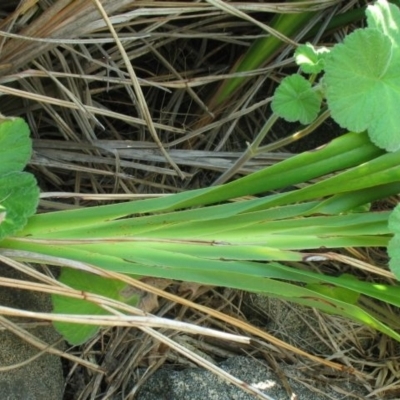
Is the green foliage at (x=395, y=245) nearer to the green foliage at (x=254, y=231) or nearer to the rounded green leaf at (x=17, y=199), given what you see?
the green foliage at (x=254, y=231)

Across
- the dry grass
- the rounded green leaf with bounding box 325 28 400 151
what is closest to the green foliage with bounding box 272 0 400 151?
the rounded green leaf with bounding box 325 28 400 151

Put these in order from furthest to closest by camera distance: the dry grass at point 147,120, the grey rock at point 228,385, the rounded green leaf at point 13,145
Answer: the grey rock at point 228,385, the dry grass at point 147,120, the rounded green leaf at point 13,145

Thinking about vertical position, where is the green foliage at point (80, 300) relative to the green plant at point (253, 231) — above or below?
below

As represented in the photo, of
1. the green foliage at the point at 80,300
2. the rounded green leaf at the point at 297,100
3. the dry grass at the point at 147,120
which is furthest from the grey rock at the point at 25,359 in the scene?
the rounded green leaf at the point at 297,100

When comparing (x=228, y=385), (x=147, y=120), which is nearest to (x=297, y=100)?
(x=147, y=120)

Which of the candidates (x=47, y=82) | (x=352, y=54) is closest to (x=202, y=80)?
(x=47, y=82)

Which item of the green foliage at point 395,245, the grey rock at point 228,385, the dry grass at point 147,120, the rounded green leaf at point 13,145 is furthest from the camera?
the grey rock at point 228,385

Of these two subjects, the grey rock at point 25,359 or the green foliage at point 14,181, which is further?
the grey rock at point 25,359

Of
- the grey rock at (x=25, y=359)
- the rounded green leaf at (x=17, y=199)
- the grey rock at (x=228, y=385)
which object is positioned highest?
the rounded green leaf at (x=17, y=199)
